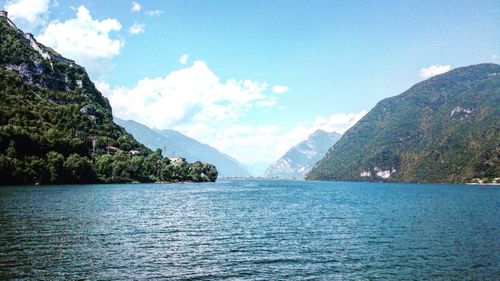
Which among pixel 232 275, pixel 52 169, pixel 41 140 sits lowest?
pixel 232 275

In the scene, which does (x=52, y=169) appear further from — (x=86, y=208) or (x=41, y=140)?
(x=86, y=208)

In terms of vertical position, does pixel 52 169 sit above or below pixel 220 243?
above

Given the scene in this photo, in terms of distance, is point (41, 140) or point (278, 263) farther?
point (41, 140)

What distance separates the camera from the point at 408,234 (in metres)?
66.4

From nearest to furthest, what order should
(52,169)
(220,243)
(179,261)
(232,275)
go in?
(232,275)
(179,261)
(220,243)
(52,169)

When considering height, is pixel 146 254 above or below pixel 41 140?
below

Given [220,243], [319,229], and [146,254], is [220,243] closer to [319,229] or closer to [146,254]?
[146,254]

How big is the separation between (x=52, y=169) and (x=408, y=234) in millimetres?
163604

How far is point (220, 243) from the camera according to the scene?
5628cm

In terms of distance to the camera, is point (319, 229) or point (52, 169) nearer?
point (319, 229)

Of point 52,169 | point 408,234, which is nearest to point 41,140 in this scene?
point 52,169

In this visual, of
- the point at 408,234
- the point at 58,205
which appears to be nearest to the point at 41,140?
the point at 58,205

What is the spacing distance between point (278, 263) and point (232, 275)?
23.7 ft

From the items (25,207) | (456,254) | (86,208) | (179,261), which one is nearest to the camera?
(179,261)
